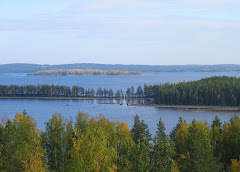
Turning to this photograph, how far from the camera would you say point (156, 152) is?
10.3 m

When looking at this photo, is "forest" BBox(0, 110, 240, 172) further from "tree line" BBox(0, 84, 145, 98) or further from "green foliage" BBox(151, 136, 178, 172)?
"tree line" BBox(0, 84, 145, 98)

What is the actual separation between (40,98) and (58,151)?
184 feet

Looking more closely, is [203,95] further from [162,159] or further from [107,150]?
[107,150]

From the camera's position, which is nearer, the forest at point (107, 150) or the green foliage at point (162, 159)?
the forest at point (107, 150)

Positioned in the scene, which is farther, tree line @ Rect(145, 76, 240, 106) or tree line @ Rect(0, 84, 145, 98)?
tree line @ Rect(0, 84, 145, 98)

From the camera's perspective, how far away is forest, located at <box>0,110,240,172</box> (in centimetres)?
885

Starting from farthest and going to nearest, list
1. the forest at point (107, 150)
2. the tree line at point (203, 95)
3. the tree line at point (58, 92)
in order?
the tree line at point (58, 92) < the tree line at point (203, 95) < the forest at point (107, 150)

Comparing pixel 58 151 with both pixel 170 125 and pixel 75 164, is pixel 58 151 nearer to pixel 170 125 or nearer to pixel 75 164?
pixel 75 164

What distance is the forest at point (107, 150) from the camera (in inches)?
348

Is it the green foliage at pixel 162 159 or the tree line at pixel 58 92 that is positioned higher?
the green foliage at pixel 162 159

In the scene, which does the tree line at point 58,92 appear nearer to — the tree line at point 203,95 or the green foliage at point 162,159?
the tree line at point 203,95

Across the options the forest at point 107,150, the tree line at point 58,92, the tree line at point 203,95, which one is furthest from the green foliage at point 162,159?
the tree line at point 58,92

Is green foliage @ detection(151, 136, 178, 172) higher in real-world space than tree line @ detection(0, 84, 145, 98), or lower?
higher

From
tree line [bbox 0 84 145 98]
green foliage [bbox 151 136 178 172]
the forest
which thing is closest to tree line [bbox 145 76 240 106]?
tree line [bbox 0 84 145 98]
